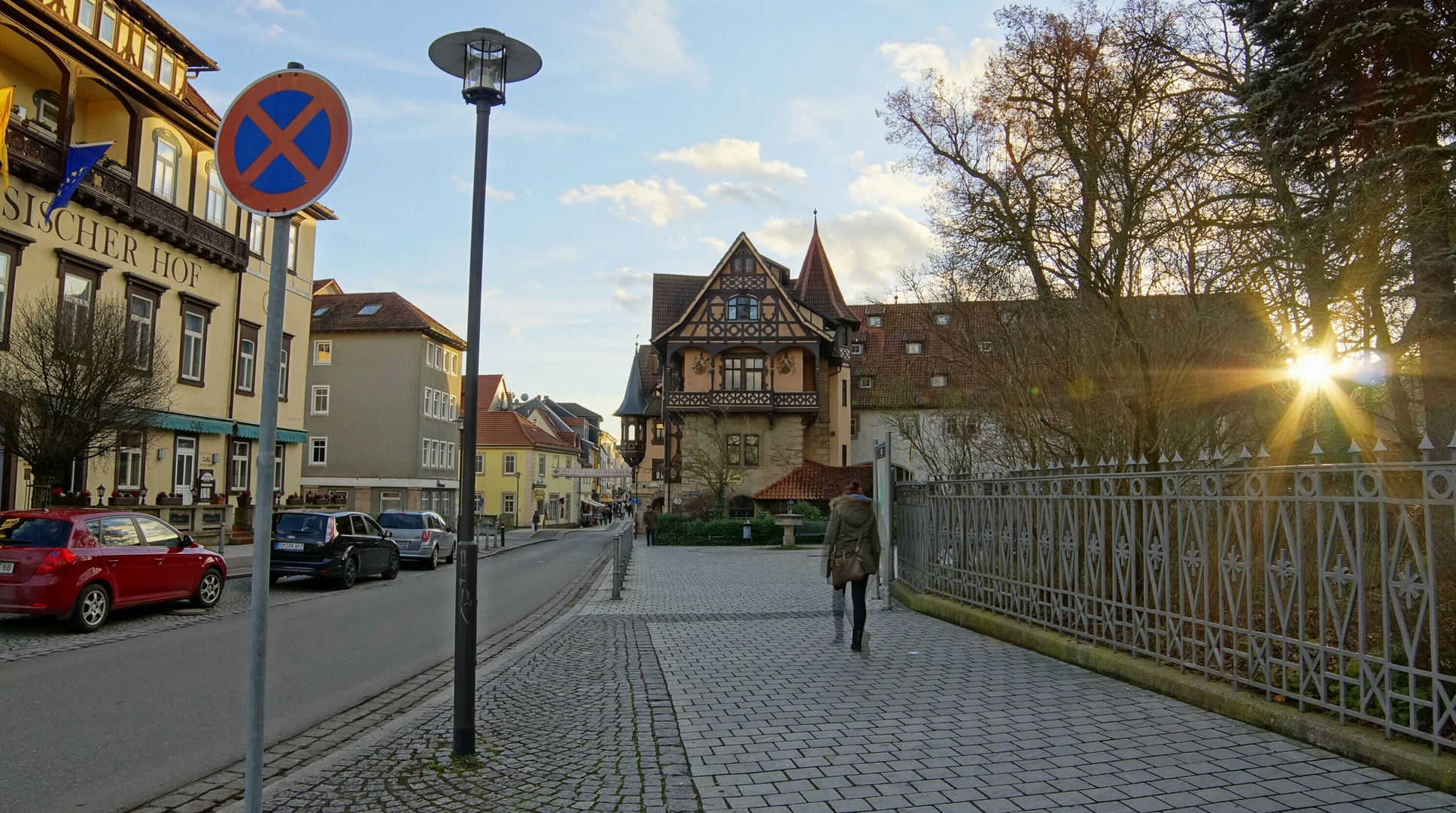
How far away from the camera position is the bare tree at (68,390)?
661 inches

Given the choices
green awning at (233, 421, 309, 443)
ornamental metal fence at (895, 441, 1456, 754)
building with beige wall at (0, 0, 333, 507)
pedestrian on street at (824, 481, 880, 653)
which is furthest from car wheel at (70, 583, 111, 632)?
green awning at (233, 421, 309, 443)

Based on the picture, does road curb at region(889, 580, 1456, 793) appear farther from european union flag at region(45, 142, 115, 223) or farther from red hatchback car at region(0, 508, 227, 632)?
european union flag at region(45, 142, 115, 223)

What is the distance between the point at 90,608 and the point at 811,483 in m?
37.0

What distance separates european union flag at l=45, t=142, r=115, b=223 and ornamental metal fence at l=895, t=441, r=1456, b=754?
2235cm

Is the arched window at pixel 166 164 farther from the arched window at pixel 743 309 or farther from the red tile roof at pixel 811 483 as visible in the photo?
the red tile roof at pixel 811 483

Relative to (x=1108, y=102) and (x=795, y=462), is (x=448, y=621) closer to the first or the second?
(x=1108, y=102)

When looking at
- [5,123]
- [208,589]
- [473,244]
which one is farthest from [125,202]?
[473,244]

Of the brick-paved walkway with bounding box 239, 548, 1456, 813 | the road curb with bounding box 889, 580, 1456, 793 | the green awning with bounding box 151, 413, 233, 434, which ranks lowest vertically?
the brick-paved walkway with bounding box 239, 548, 1456, 813

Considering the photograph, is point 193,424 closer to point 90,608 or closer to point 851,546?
point 90,608

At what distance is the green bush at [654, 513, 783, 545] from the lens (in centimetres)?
4034

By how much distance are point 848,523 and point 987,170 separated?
10942 millimetres

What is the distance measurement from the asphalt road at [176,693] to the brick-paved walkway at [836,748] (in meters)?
0.99

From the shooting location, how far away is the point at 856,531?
10.1 metres

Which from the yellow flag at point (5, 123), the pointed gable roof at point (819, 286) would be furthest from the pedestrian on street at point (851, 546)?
the pointed gable roof at point (819, 286)
